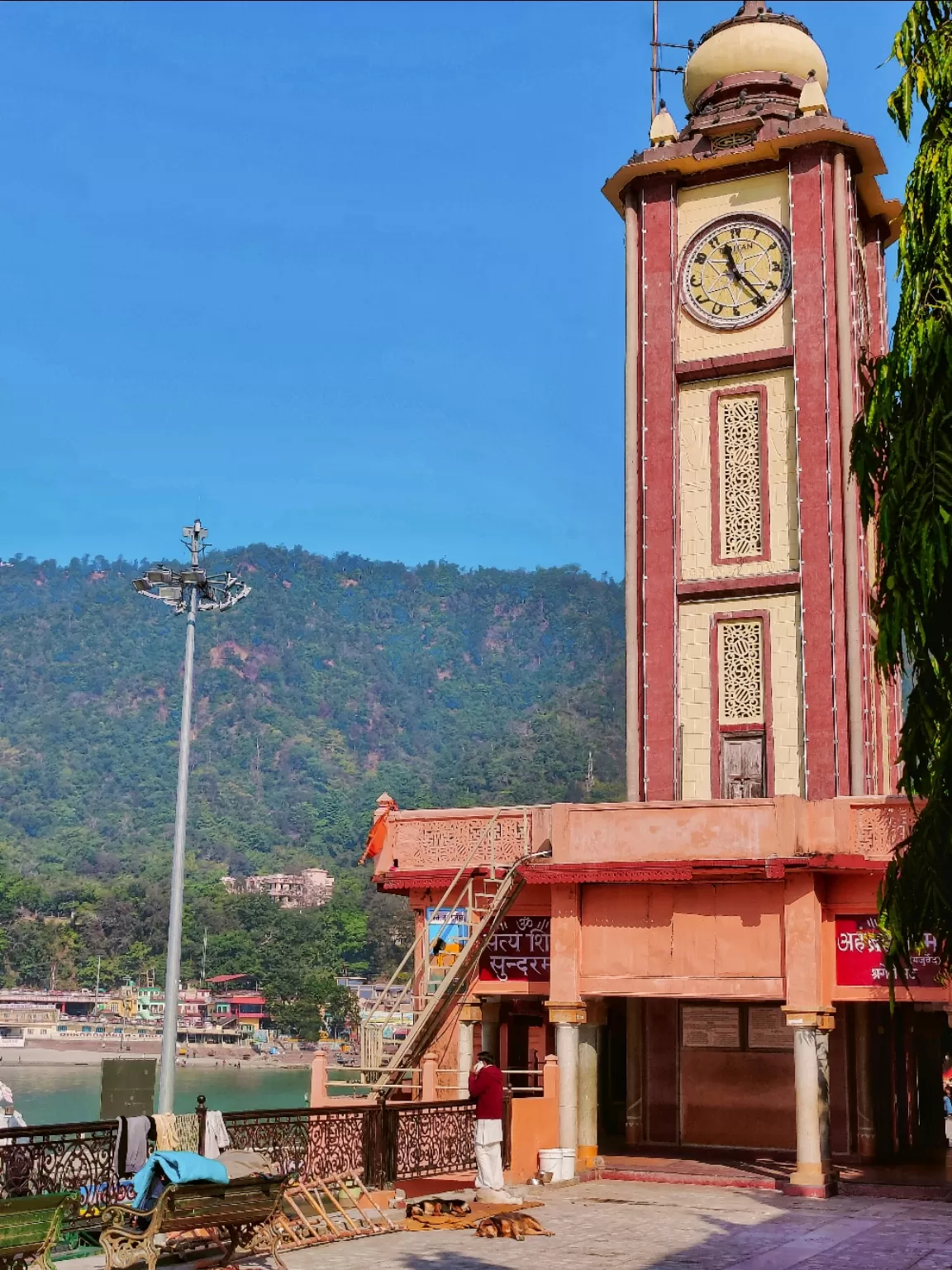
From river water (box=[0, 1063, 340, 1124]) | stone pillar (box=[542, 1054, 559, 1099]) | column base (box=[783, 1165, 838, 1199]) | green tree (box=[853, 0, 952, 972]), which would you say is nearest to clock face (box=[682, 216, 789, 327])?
stone pillar (box=[542, 1054, 559, 1099])

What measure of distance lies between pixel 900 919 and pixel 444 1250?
24.2ft

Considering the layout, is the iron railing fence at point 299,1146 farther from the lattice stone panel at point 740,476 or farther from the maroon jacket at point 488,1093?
the lattice stone panel at point 740,476

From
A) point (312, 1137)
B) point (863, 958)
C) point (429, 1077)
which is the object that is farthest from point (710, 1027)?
point (312, 1137)

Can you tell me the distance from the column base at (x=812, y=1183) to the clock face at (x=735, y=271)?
16211 mm

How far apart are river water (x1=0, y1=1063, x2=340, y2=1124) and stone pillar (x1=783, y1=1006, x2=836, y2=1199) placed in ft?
283

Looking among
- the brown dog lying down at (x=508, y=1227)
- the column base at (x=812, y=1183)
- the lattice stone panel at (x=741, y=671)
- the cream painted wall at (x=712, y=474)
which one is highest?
the cream painted wall at (x=712, y=474)

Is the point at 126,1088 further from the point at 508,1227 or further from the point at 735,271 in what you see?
the point at 735,271

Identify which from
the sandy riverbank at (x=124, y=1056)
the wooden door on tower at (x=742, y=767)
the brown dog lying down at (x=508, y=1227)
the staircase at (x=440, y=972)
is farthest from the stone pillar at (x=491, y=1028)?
the sandy riverbank at (x=124, y=1056)

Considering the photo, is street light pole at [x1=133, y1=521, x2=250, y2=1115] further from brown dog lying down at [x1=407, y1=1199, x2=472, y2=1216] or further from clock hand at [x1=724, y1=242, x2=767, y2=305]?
clock hand at [x1=724, y1=242, x2=767, y2=305]

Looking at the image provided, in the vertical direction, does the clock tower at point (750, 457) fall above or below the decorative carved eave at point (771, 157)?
below

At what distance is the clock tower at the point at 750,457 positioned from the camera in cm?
2864

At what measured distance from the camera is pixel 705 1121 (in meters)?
26.3

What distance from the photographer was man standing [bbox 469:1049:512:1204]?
18734 millimetres

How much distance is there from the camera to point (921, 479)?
31.8 feet
